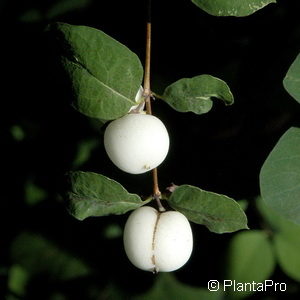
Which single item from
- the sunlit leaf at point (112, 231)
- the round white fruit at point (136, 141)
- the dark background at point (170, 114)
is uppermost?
the round white fruit at point (136, 141)

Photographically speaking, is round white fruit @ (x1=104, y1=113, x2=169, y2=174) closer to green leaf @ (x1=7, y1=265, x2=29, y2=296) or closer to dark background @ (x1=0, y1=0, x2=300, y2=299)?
dark background @ (x1=0, y1=0, x2=300, y2=299)

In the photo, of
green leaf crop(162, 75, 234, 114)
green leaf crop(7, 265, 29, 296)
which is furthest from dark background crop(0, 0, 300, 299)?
green leaf crop(162, 75, 234, 114)

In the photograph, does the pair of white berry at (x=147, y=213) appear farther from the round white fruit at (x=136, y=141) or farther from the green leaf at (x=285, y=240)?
the green leaf at (x=285, y=240)

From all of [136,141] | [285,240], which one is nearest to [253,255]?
[285,240]

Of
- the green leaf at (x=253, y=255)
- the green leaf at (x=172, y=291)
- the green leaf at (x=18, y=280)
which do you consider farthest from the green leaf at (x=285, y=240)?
the green leaf at (x=18, y=280)

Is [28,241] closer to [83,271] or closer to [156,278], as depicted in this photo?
[83,271]

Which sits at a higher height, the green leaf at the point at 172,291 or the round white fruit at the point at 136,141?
the round white fruit at the point at 136,141

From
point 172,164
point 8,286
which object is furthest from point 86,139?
point 8,286
